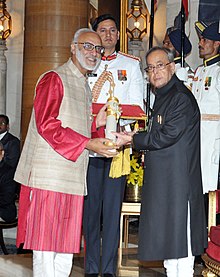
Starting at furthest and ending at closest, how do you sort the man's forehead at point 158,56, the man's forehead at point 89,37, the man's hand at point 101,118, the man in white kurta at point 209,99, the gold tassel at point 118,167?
the man in white kurta at point 209,99 < the gold tassel at point 118,167 < the man's hand at point 101,118 < the man's forehead at point 158,56 < the man's forehead at point 89,37

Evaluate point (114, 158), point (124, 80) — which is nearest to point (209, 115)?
point (124, 80)

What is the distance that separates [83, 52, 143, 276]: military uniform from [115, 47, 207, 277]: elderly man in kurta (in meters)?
0.85

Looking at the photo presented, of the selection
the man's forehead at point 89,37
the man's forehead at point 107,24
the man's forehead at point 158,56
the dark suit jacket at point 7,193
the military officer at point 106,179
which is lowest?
the dark suit jacket at point 7,193

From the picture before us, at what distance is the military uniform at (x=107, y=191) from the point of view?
23.4 feet

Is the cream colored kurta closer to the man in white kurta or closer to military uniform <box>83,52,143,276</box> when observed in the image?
military uniform <box>83,52,143,276</box>

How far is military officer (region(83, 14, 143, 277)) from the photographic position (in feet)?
23.4

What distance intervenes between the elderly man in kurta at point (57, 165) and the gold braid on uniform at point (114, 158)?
884 millimetres

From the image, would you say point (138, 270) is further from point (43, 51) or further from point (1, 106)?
point (1, 106)

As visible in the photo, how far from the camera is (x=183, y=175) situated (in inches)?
245

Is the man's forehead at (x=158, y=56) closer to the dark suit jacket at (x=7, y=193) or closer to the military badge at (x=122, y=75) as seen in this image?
the military badge at (x=122, y=75)

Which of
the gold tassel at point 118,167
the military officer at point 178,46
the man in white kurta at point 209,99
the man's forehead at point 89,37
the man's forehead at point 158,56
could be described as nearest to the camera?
the man's forehead at point 89,37

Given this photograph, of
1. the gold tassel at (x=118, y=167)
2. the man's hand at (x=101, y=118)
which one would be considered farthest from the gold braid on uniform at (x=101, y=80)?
the man's hand at (x=101, y=118)

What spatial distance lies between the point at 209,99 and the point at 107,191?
173 cm

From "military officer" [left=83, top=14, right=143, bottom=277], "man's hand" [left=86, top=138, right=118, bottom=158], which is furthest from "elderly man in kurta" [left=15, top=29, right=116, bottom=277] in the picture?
"military officer" [left=83, top=14, right=143, bottom=277]
